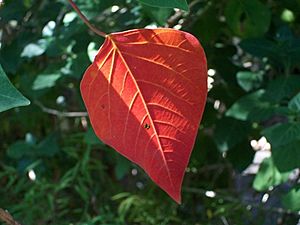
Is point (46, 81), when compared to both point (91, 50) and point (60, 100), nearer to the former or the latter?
point (91, 50)

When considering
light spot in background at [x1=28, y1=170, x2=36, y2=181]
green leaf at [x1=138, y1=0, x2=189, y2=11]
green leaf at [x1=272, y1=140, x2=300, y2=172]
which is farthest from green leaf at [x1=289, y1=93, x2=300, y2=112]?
light spot in background at [x1=28, y1=170, x2=36, y2=181]

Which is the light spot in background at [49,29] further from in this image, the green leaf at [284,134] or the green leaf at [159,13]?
the green leaf at [284,134]

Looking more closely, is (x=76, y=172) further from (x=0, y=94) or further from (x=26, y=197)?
(x=0, y=94)

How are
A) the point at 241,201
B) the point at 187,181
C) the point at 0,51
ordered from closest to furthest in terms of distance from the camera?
the point at 0,51 < the point at 241,201 < the point at 187,181

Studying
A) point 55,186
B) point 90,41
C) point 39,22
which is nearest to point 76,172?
point 55,186

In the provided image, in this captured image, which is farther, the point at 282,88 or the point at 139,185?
the point at 139,185

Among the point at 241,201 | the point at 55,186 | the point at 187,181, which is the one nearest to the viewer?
the point at 241,201

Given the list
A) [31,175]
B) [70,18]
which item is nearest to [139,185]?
[31,175]

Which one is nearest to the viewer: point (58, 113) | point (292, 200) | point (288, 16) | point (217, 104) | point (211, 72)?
point (292, 200)

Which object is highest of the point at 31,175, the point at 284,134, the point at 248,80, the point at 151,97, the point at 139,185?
the point at 151,97
